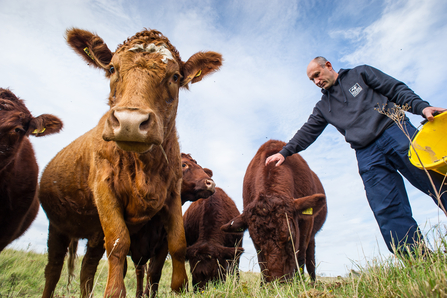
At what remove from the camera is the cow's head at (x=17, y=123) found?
4941mm

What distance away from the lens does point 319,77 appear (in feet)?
15.6

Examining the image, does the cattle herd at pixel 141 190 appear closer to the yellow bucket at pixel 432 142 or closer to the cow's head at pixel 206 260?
the cow's head at pixel 206 260

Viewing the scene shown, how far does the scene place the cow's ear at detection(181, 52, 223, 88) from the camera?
3959 mm

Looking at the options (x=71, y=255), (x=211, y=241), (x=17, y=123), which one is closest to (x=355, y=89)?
(x=211, y=241)

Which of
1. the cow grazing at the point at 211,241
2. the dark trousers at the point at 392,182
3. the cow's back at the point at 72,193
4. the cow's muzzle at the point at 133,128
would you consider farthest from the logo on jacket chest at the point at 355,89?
the cow's back at the point at 72,193

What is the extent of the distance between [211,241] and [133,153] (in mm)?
2968

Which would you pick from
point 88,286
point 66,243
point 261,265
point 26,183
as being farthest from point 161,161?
point 26,183

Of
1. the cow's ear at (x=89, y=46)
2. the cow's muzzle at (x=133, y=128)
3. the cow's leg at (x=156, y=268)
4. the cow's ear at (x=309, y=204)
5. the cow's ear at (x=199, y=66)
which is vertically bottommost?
the cow's leg at (x=156, y=268)

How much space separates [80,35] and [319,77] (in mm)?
3594

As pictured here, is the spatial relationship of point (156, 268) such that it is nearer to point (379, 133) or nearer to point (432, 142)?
point (379, 133)

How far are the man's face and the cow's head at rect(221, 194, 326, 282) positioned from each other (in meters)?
1.84

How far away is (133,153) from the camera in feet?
11.3

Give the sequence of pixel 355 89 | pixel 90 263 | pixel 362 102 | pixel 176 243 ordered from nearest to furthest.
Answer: pixel 176 243 < pixel 362 102 < pixel 355 89 < pixel 90 263

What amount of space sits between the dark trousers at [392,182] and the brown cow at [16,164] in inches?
228
